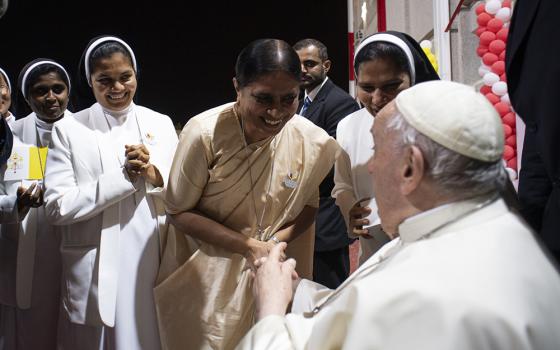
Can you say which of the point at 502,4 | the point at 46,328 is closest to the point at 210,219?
the point at 46,328

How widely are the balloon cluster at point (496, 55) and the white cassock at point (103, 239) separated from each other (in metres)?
2.02

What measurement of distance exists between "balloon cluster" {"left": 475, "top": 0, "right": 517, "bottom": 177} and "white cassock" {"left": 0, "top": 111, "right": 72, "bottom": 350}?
8.50ft

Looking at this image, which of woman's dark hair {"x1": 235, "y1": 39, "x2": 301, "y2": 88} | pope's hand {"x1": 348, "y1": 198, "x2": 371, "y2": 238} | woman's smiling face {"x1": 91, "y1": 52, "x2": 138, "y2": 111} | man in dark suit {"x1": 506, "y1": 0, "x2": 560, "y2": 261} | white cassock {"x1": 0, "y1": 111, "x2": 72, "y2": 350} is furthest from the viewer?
white cassock {"x1": 0, "y1": 111, "x2": 72, "y2": 350}

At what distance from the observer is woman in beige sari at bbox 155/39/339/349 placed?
2.42 meters

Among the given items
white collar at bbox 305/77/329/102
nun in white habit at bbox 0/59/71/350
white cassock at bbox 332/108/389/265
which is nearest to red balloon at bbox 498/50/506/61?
white collar at bbox 305/77/329/102

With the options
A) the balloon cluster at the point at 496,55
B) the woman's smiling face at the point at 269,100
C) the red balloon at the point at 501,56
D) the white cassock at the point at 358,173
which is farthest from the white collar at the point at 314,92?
the woman's smiling face at the point at 269,100

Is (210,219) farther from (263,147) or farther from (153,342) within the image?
(153,342)

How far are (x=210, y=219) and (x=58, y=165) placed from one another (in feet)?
2.66

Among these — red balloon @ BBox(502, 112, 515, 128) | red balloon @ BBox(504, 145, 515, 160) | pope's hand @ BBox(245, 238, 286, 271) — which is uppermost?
red balloon @ BBox(502, 112, 515, 128)

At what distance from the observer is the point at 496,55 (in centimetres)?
385

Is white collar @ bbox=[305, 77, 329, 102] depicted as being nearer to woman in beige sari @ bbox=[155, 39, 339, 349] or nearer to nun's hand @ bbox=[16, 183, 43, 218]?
woman in beige sari @ bbox=[155, 39, 339, 349]

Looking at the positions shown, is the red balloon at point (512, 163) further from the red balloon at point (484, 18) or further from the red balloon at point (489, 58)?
the red balloon at point (484, 18)

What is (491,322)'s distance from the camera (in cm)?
122

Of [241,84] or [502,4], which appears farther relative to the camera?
[502,4]
